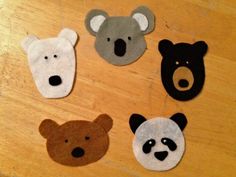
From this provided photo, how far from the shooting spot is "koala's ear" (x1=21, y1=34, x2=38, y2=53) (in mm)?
633

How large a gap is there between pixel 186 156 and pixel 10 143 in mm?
310

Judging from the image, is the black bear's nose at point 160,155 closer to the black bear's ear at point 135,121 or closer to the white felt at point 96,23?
the black bear's ear at point 135,121

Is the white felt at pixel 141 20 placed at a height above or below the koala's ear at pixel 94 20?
above

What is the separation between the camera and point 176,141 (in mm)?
618

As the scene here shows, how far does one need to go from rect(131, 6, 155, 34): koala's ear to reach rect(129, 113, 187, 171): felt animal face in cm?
16

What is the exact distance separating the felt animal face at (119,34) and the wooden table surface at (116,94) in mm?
12

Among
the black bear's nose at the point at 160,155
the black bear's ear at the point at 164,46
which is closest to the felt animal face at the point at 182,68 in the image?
the black bear's ear at the point at 164,46

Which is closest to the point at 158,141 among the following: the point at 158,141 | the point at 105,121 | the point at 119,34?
the point at 158,141

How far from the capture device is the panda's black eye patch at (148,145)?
2.01 ft

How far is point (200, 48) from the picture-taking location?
651 mm

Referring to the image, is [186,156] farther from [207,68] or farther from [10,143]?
→ [10,143]

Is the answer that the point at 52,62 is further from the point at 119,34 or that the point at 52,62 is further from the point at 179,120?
the point at 179,120

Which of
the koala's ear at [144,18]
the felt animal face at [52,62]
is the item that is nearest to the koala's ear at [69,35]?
the felt animal face at [52,62]

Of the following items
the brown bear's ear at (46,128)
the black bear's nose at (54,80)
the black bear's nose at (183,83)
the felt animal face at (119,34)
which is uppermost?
the felt animal face at (119,34)
